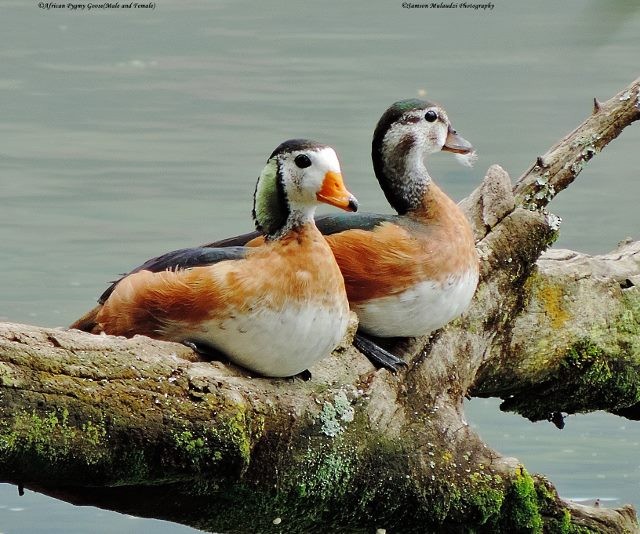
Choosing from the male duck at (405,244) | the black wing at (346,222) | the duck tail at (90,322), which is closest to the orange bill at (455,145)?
the male duck at (405,244)

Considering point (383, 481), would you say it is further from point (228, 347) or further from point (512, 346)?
point (512, 346)

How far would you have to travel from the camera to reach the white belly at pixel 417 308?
201 inches

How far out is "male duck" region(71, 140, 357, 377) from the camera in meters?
4.30

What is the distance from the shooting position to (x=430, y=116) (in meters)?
5.43

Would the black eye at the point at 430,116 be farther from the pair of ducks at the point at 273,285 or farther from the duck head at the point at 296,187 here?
the duck head at the point at 296,187

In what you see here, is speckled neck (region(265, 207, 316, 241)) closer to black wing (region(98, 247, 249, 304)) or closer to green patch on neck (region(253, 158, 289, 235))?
green patch on neck (region(253, 158, 289, 235))

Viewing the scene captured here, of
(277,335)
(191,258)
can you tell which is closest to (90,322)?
(191,258)

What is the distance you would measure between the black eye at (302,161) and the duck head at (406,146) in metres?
1.11

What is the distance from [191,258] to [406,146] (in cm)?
134

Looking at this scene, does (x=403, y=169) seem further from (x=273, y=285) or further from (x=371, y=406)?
(x=273, y=285)

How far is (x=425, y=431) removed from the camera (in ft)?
17.0

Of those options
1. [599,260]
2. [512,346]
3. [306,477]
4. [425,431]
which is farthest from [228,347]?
[599,260]

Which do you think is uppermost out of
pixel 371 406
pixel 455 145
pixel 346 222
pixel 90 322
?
pixel 455 145

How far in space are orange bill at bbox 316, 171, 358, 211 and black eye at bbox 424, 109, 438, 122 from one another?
3.91 feet
